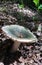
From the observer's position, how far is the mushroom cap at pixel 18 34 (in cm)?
289

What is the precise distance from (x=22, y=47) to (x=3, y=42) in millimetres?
471

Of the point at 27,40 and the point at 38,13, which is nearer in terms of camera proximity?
the point at 27,40

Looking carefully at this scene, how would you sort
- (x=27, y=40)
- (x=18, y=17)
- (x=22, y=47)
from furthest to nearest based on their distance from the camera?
(x=18, y=17)
(x=22, y=47)
(x=27, y=40)

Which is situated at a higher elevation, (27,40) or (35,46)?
(27,40)

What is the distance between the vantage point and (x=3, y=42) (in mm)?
3447

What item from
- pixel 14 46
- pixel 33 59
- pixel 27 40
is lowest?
pixel 33 59

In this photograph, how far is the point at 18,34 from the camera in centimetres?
310

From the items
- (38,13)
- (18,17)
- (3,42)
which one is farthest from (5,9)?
(3,42)

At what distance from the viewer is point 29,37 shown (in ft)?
10.2

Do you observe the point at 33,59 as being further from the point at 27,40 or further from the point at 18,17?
the point at 18,17

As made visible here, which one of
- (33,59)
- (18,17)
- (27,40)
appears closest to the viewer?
(27,40)

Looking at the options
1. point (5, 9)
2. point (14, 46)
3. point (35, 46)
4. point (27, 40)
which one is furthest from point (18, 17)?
point (27, 40)

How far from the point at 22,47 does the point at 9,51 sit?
1.15 ft

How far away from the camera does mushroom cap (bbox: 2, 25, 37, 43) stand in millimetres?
2889
